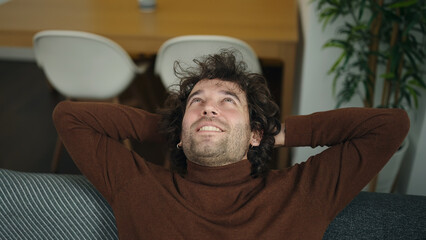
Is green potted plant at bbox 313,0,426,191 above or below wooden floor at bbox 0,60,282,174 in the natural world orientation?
above

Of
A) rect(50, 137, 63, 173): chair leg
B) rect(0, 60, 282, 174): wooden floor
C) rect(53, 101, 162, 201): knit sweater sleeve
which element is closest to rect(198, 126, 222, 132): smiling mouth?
rect(53, 101, 162, 201): knit sweater sleeve

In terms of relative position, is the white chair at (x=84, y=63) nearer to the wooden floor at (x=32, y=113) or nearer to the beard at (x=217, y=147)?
the wooden floor at (x=32, y=113)

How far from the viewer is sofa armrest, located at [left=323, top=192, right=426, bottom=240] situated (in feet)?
3.66

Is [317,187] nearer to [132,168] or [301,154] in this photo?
[132,168]

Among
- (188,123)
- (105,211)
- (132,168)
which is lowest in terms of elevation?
(105,211)

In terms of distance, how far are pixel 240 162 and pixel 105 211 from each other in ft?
1.36

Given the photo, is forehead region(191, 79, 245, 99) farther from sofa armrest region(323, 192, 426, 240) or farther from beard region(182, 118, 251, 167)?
sofa armrest region(323, 192, 426, 240)

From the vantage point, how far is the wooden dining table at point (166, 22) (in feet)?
6.69

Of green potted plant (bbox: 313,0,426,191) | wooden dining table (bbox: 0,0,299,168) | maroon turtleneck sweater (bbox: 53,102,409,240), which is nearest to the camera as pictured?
maroon turtleneck sweater (bbox: 53,102,409,240)

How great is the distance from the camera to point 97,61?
6.44ft

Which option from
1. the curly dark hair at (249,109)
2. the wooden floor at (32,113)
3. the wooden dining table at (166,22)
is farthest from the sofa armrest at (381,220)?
Result: the wooden floor at (32,113)

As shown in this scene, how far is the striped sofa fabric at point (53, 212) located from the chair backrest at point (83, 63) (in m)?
0.83

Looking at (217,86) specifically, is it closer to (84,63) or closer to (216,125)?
(216,125)

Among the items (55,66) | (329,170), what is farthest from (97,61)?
(329,170)
